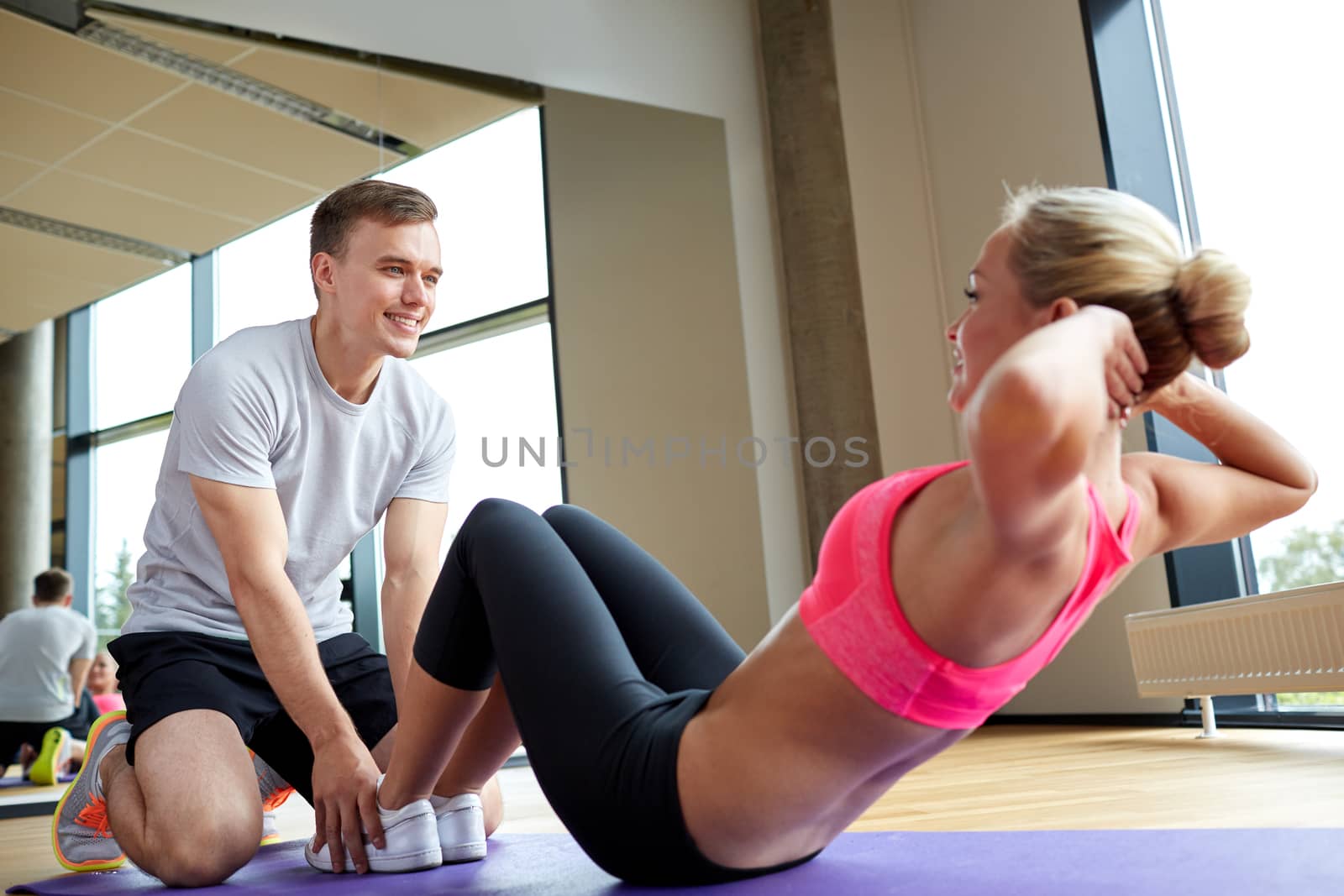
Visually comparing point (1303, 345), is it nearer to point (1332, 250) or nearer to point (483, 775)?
point (1332, 250)

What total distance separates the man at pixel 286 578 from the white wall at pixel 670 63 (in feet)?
7.40

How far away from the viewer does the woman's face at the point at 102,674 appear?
12.5ft

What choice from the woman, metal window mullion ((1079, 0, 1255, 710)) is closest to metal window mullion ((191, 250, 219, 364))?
the woman

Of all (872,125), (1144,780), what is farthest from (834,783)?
(872,125)

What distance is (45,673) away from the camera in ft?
11.9

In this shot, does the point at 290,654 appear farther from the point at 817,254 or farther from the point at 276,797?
the point at 817,254

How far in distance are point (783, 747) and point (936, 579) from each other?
23cm

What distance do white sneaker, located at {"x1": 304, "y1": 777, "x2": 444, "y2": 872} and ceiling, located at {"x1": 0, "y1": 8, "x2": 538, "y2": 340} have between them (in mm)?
2890

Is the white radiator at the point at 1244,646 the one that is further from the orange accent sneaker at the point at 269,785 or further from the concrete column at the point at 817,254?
the orange accent sneaker at the point at 269,785

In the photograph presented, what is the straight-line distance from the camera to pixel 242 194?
382 cm

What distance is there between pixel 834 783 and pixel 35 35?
3505 millimetres

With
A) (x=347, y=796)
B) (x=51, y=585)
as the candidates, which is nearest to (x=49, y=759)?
(x=51, y=585)

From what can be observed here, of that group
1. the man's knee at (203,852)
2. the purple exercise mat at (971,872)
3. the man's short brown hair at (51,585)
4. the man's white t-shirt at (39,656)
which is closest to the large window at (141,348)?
the man's short brown hair at (51,585)

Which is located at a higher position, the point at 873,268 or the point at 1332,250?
the point at 873,268
